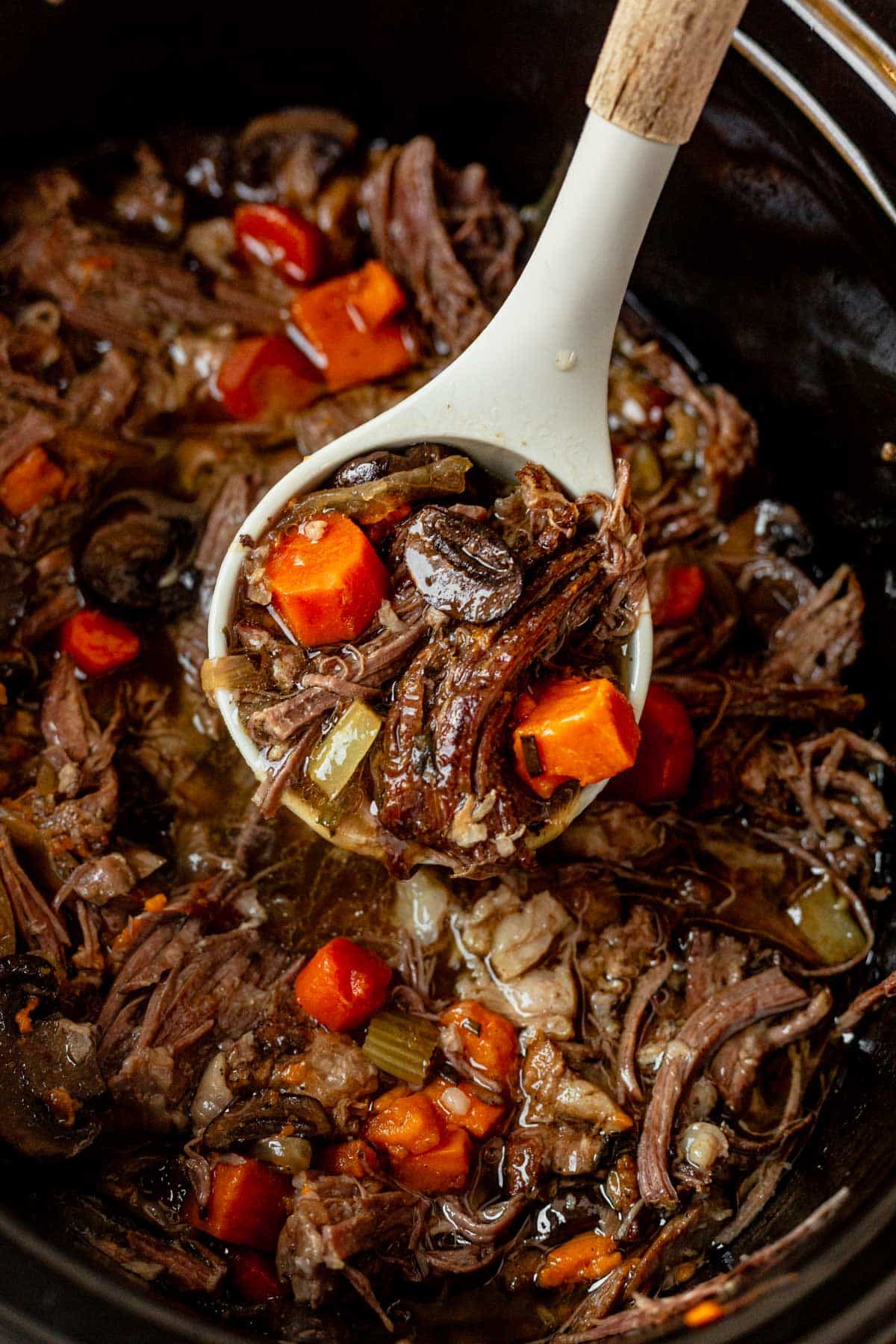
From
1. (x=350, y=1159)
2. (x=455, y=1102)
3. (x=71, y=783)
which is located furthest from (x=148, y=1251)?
(x=71, y=783)

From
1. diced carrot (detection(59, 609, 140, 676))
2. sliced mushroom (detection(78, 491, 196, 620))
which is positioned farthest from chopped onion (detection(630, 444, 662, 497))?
diced carrot (detection(59, 609, 140, 676))

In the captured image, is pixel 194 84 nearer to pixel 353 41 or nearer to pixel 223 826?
pixel 353 41

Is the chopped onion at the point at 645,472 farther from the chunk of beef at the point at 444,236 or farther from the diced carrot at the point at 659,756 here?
the diced carrot at the point at 659,756

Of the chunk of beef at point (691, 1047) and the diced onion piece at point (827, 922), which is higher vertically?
the diced onion piece at point (827, 922)

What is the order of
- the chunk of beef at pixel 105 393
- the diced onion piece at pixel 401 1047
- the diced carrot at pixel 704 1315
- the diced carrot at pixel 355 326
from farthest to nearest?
1. the diced carrot at pixel 355 326
2. the chunk of beef at pixel 105 393
3. the diced onion piece at pixel 401 1047
4. the diced carrot at pixel 704 1315

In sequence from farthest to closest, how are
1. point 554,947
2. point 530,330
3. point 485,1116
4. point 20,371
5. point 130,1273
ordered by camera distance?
point 20,371 → point 554,947 → point 485,1116 → point 530,330 → point 130,1273

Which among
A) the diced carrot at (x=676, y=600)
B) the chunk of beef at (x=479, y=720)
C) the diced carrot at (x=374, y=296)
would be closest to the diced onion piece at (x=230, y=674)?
the chunk of beef at (x=479, y=720)

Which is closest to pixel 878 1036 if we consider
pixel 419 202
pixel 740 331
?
pixel 740 331
